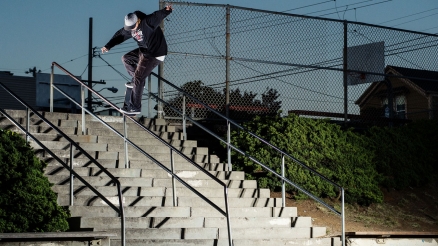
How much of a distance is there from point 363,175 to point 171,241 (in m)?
5.96

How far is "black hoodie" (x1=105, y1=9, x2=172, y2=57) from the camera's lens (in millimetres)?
12867

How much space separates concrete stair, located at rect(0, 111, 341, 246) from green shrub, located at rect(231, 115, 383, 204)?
0.93 metres

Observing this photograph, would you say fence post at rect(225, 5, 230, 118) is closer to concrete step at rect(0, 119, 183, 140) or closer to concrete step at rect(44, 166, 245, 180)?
concrete step at rect(0, 119, 183, 140)

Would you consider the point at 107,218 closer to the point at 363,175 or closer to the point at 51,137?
the point at 51,137

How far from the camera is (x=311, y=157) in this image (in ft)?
47.9

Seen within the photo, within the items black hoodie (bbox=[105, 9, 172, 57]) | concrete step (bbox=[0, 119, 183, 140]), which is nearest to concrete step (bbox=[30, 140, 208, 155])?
concrete step (bbox=[0, 119, 183, 140])

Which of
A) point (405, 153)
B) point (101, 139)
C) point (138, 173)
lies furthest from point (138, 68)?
point (405, 153)

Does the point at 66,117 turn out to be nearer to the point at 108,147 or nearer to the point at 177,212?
the point at 108,147

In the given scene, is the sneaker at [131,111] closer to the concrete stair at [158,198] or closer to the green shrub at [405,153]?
the concrete stair at [158,198]

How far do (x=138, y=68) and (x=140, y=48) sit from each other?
36 centimetres

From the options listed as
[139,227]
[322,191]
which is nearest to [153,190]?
[139,227]

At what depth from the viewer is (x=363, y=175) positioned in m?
14.9

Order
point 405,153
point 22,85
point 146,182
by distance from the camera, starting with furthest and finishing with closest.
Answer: point 22,85
point 405,153
point 146,182

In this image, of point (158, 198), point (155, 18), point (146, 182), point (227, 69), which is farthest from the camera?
point (227, 69)
